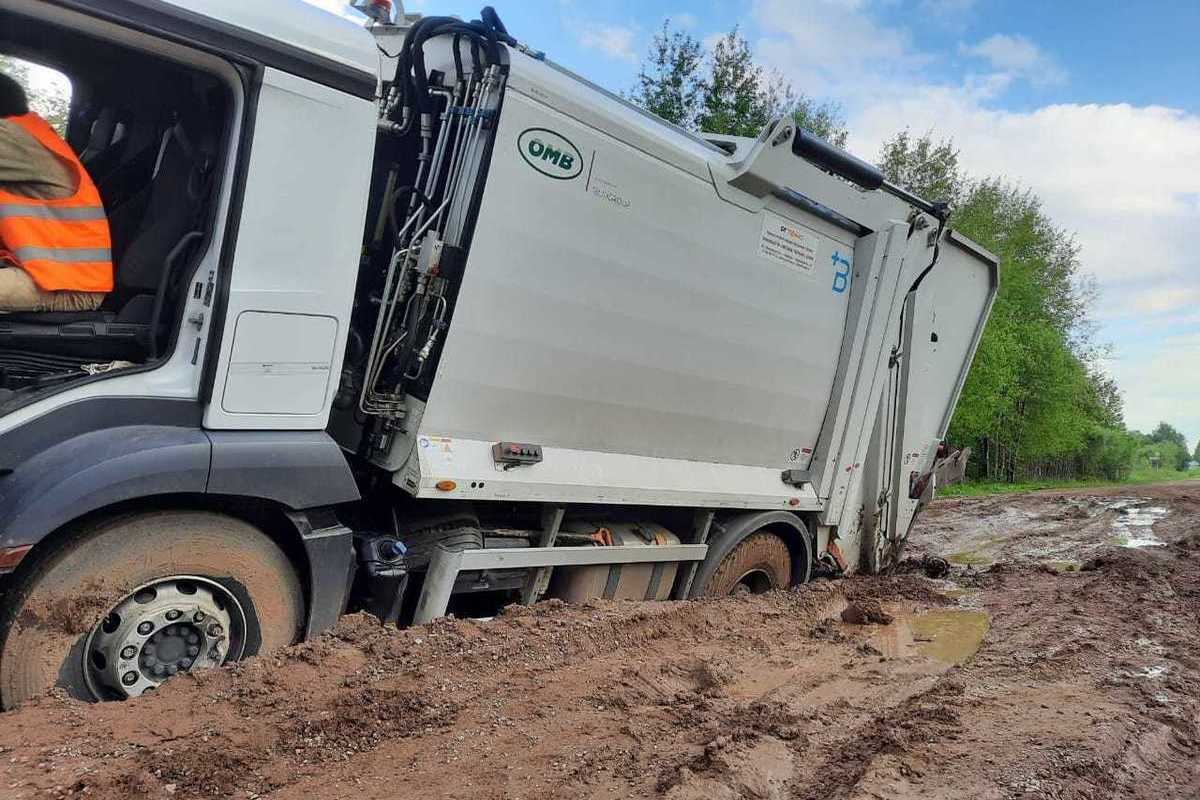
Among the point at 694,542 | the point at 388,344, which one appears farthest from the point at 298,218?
the point at 694,542

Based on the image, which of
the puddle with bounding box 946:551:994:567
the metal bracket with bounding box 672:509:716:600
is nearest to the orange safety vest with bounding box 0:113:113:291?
the metal bracket with bounding box 672:509:716:600

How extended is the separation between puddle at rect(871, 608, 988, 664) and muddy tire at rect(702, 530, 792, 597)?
68cm

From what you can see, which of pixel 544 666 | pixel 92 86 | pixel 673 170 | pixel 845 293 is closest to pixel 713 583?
pixel 544 666

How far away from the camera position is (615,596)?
4141 millimetres

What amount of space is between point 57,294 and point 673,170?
2.59m

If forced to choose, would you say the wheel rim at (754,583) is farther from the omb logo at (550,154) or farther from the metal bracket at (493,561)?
the omb logo at (550,154)

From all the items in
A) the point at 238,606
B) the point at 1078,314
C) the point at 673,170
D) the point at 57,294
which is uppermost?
the point at 1078,314

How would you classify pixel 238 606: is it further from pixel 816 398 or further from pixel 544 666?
pixel 816 398

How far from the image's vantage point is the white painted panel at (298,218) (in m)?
2.63

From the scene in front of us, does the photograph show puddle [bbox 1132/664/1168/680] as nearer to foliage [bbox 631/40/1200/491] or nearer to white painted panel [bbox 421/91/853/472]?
white painted panel [bbox 421/91/853/472]

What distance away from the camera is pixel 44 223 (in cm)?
246

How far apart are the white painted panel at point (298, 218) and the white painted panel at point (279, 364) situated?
0.01 meters

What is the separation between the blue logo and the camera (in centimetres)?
504

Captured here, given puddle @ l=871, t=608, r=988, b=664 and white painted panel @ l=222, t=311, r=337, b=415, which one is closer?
white painted panel @ l=222, t=311, r=337, b=415
